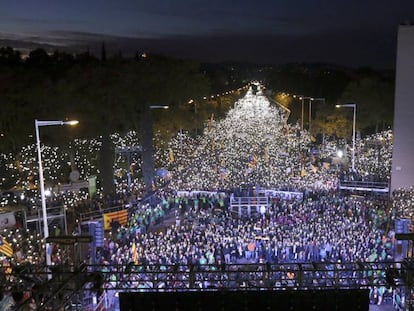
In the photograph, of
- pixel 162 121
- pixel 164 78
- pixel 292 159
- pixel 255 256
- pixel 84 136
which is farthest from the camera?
pixel 292 159

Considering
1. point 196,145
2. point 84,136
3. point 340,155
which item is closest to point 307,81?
point 196,145

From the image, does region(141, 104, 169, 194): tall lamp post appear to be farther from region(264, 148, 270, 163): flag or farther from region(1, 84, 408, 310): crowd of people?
region(264, 148, 270, 163): flag

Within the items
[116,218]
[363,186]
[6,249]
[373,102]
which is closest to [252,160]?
[363,186]

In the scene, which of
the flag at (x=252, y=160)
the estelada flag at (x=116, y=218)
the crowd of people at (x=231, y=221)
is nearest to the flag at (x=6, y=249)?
the crowd of people at (x=231, y=221)

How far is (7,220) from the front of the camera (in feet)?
67.3

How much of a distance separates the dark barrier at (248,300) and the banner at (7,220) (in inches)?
473

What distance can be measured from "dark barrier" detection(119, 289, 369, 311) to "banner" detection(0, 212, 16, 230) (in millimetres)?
12020

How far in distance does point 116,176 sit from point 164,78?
25.5 feet

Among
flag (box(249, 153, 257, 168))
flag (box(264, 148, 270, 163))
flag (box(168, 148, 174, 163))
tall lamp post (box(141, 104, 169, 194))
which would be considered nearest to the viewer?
tall lamp post (box(141, 104, 169, 194))

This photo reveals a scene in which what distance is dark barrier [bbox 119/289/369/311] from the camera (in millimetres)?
9945

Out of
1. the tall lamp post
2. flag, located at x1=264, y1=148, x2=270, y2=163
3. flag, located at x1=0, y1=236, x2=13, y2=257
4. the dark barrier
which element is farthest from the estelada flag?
flag, located at x1=264, y1=148, x2=270, y2=163

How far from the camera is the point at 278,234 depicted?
18.5m

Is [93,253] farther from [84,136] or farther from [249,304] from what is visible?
[84,136]

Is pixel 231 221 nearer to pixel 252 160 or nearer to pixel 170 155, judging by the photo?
pixel 252 160
